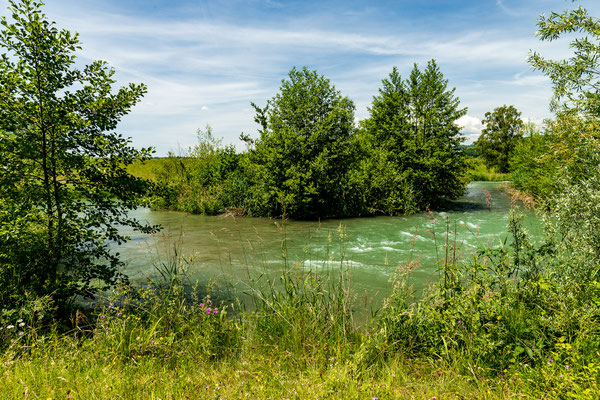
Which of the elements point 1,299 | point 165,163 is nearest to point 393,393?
point 1,299

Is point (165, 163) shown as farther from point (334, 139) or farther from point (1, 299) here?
point (1, 299)

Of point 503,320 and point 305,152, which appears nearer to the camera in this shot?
point 503,320

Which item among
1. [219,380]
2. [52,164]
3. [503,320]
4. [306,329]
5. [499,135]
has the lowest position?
[219,380]

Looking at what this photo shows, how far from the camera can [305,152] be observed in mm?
18109

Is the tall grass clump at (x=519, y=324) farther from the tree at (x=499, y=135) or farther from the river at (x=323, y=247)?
the tree at (x=499, y=135)

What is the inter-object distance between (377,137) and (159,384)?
2259 centimetres

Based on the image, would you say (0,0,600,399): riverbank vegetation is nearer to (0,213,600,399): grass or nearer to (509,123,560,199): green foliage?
(0,213,600,399): grass

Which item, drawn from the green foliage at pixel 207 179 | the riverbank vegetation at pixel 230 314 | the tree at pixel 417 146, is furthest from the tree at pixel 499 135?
the riverbank vegetation at pixel 230 314

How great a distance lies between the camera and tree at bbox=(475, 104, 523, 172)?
63709mm

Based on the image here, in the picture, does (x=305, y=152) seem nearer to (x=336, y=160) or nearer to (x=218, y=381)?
(x=336, y=160)

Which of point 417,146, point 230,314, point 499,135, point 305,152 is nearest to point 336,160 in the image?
point 305,152

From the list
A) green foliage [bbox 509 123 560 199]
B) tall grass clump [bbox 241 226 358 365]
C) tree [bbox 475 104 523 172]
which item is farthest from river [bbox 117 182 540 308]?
tree [bbox 475 104 523 172]

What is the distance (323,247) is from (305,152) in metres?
7.82

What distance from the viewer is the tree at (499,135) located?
209 ft
